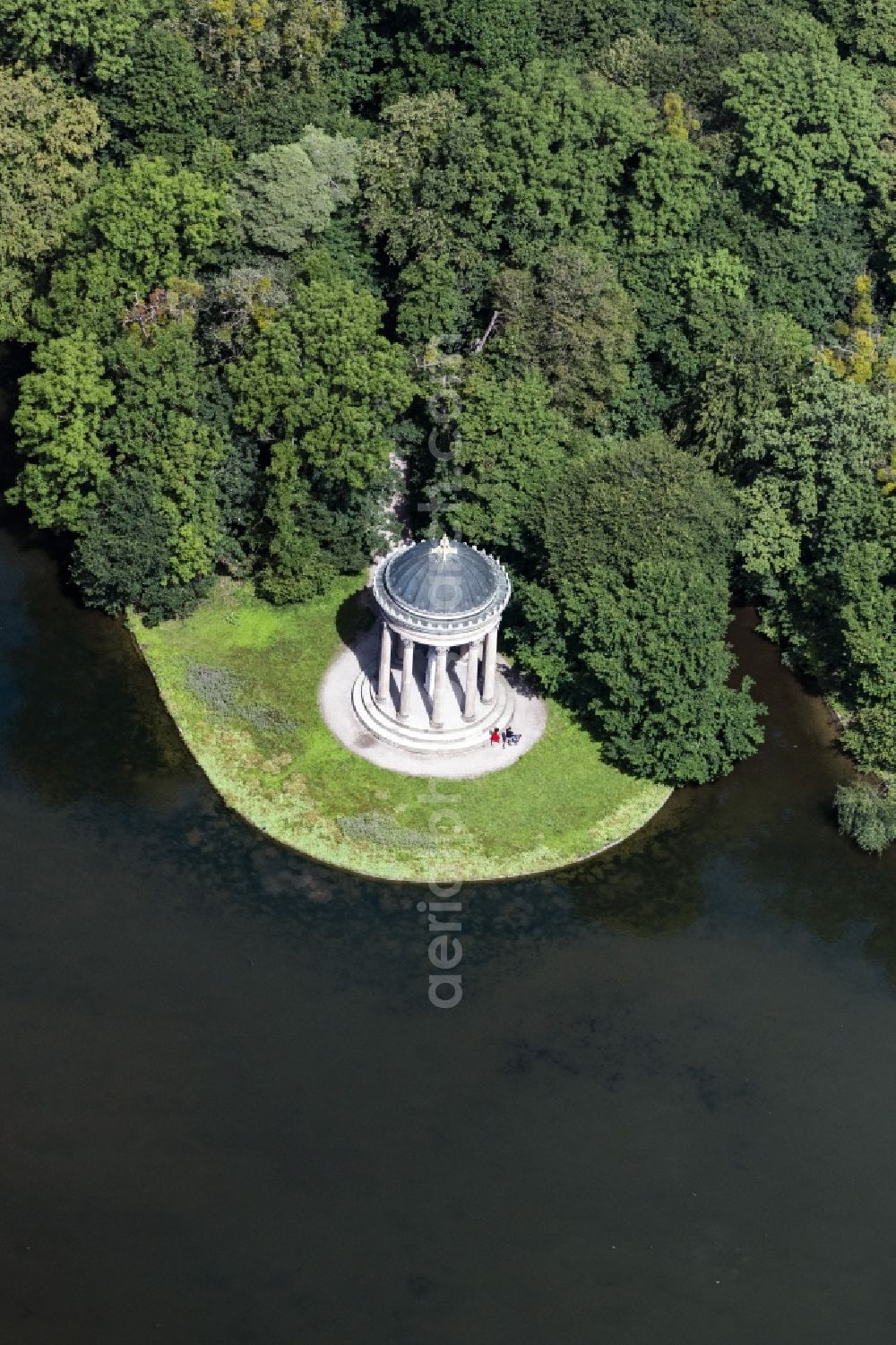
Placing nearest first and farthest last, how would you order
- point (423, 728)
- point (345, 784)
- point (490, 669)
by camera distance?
point (345, 784) → point (490, 669) → point (423, 728)

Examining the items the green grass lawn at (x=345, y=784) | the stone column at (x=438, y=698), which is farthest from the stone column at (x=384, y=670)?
the green grass lawn at (x=345, y=784)

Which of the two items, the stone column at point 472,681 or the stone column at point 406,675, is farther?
the stone column at point 472,681

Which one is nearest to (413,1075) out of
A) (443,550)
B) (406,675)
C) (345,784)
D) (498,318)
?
(345,784)

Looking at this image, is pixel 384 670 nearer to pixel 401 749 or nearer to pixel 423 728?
pixel 423 728

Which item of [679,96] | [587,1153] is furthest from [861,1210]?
[679,96]

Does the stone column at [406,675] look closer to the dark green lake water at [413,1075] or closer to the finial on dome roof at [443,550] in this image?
the finial on dome roof at [443,550]
